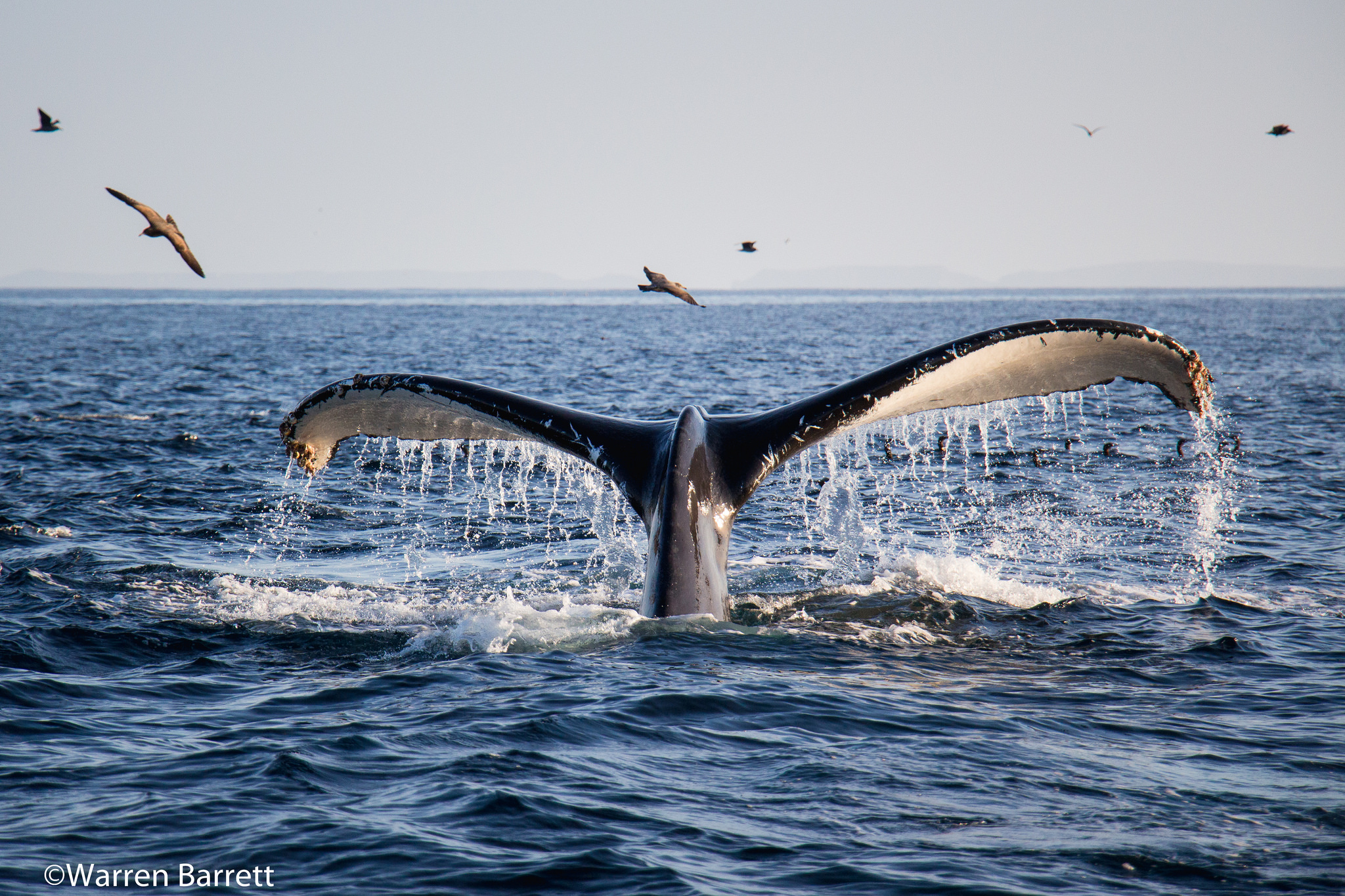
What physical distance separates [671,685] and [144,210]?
27.7 ft

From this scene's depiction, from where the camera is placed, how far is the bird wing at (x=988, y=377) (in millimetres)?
6090

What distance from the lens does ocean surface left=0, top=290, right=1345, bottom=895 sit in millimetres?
4441

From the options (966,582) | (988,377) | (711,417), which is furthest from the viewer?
(966,582)

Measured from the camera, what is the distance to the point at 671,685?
638 centimetres

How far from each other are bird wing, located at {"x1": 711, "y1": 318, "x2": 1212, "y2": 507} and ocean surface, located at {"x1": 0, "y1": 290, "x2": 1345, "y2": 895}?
0.56m

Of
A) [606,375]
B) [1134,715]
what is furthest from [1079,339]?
[606,375]

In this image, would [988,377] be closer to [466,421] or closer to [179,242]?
[466,421]

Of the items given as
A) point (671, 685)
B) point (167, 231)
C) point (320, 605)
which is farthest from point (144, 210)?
point (671, 685)

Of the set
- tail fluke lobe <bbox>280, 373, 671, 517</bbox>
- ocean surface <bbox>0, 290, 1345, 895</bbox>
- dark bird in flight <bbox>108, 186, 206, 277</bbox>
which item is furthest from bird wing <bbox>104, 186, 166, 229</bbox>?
tail fluke lobe <bbox>280, 373, 671, 517</bbox>

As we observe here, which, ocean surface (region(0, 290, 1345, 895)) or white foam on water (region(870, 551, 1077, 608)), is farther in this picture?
white foam on water (region(870, 551, 1077, 608))

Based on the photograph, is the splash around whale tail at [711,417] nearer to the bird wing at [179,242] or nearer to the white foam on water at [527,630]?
the white foam on water at [527,630]

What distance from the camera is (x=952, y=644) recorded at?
24.2ft

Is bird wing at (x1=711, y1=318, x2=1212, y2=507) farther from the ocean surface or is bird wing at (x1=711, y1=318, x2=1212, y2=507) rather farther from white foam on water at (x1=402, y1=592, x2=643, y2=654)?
white foam on water at (x1=402, y1=592, x2=643, y2=654)

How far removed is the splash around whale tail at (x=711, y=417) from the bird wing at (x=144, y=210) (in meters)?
5.55
